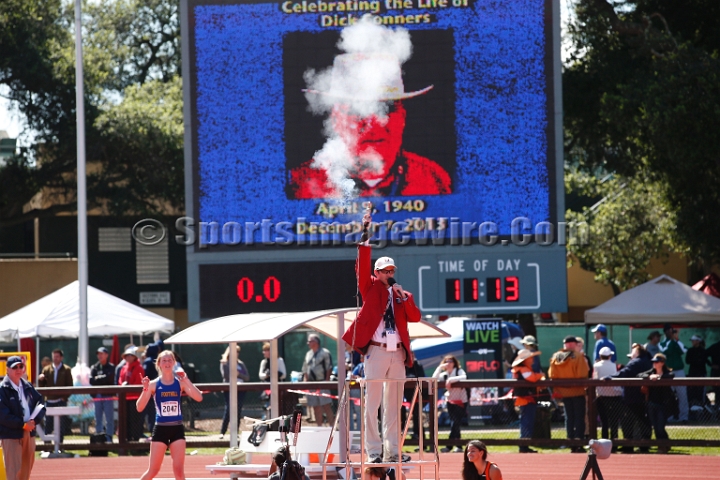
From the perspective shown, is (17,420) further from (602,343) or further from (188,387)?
(602,343)

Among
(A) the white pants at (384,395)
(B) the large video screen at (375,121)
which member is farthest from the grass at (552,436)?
(A) the white pants at (384,395)

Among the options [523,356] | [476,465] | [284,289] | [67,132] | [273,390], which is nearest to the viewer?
[476,465]

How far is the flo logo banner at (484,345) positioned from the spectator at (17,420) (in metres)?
9.12

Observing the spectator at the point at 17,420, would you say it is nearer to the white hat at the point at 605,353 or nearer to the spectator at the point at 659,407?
the spectator at the point at 659,407

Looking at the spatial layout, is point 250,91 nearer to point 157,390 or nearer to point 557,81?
point 557,81

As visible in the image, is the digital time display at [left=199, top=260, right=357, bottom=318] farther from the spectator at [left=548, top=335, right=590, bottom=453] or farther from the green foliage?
the green foliage

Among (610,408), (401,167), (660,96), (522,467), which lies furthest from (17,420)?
(660,96)

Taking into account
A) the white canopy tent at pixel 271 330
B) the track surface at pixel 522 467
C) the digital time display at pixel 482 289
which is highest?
the digital time display at pixel 482 289

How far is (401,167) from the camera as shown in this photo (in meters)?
17.5

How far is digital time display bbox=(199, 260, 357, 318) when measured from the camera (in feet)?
56.9

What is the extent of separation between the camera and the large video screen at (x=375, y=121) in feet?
57.3

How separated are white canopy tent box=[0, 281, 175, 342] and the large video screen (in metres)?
3.38

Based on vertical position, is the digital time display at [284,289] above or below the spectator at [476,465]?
above

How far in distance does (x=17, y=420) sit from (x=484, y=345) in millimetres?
9546
